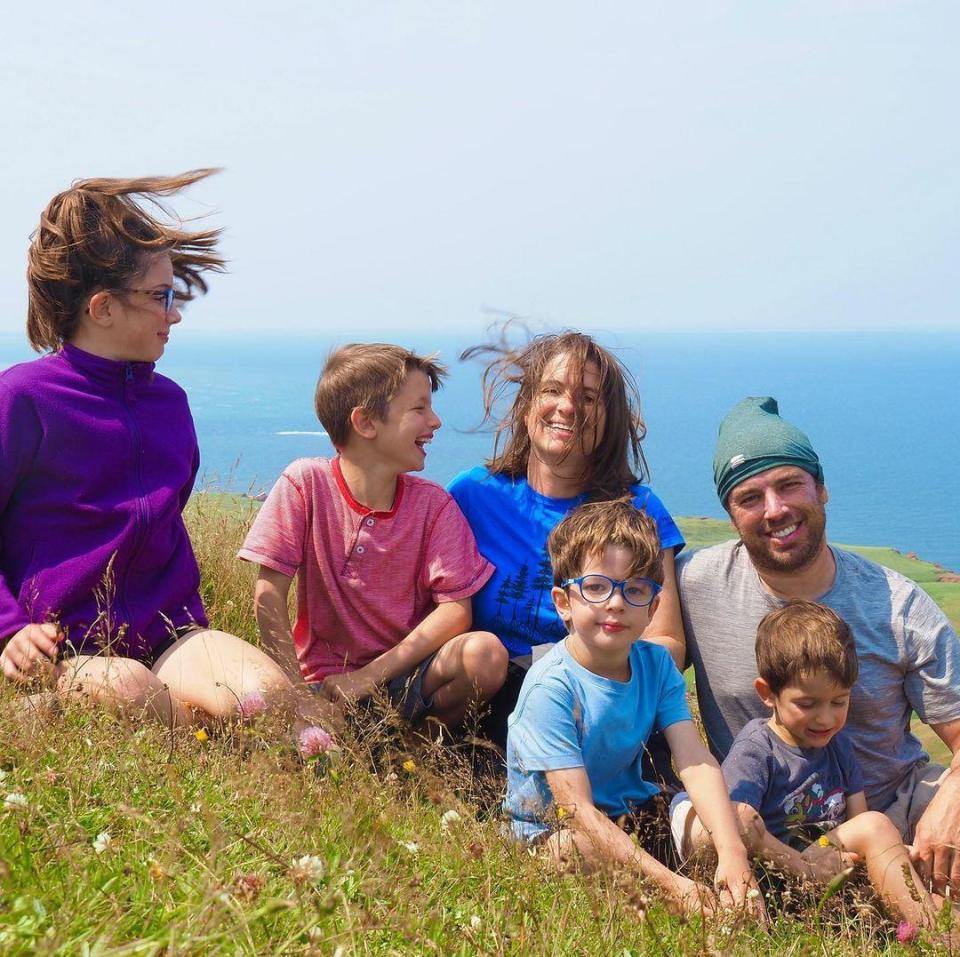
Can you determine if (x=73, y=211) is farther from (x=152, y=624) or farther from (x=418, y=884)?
(x=418, y=884)

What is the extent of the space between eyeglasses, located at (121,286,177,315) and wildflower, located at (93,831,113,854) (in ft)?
7.48

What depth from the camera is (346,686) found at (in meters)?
4.20

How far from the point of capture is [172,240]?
4.28 metres

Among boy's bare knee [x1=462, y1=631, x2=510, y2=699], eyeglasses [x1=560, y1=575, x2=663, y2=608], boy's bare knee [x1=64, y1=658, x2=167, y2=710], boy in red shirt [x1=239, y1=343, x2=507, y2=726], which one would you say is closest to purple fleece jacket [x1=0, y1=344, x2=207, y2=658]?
boy's bare knee [x1=64, y1=658, x2=167, y2=710]

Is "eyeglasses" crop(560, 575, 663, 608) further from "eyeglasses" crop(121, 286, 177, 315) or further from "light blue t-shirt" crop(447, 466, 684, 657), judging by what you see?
"eyeglasses" crop(121, 286, 177, 315)

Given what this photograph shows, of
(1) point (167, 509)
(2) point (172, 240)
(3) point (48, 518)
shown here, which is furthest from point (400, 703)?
(2) point (172, 240)

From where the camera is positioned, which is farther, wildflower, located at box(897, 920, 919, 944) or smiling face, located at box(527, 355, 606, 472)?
smiling face, located at box(527, 355, 606, 472)

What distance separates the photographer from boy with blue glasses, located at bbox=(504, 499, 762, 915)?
339cm

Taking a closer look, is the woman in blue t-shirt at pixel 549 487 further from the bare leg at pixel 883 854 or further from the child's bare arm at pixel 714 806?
the bare leg at pixel 883 854

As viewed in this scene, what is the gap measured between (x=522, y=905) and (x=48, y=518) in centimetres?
242

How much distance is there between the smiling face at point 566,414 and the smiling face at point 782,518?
0.64 m

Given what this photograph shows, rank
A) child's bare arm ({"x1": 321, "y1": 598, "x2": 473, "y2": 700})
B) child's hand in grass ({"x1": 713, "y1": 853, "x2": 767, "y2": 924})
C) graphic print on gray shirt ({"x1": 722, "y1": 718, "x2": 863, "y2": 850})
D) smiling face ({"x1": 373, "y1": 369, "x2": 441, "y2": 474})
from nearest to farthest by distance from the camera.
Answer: child's hand in grass ({"x1": 713, "y1": 853, "x2": 767, "y2": 924}) → graphic print on gray shirt ({"x1": 722, "y1": 718, "x2": 863, "y2": 850}) → child's bare arm ({"x1": 321, "y1": 598, "x2": 473, "y2": 700}) → smiling face ({"x1": 373, "y1": 369, "x2": 441, "y2": 474})

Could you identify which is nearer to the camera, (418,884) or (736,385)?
(418,884)

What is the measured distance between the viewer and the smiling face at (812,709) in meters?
3.74
